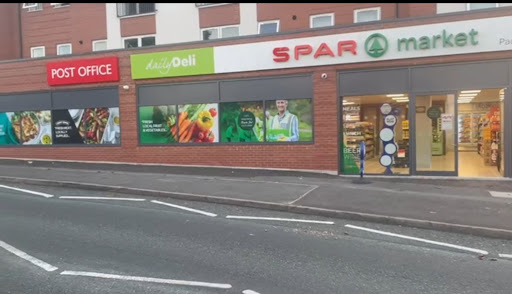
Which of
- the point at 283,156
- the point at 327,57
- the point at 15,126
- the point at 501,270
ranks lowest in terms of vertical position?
the point at 501,270

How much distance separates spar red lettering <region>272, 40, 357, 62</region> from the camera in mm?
12797

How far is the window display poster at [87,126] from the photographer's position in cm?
1602

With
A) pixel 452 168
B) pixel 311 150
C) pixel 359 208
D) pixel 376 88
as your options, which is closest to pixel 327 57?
pixel 376 88

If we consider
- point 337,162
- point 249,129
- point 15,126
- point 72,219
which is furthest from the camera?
point 15,126

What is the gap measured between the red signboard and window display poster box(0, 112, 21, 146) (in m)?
2.31

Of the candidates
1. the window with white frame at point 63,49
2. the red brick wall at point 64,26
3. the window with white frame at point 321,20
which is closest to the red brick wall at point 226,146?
the window with white frame at point 63,49

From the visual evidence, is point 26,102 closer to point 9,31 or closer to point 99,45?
point 99,45

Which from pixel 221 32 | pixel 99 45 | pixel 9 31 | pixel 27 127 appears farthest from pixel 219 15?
pixel 9 31

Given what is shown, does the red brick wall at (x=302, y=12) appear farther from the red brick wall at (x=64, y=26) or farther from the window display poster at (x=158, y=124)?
the red brick wall at (x=64, y=26)

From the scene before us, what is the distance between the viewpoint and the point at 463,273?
213 inches

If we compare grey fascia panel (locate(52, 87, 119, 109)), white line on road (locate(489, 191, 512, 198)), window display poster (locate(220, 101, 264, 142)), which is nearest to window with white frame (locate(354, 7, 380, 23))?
window display poster (locate(220, 101, 264, 142))

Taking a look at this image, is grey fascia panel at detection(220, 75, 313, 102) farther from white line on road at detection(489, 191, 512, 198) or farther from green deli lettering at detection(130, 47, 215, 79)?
white line on road at detection(489, 191, 512, 198)

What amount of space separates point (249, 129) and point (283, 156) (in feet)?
4.55

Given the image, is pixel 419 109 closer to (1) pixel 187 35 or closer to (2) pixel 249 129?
(2) pixel 249 129
